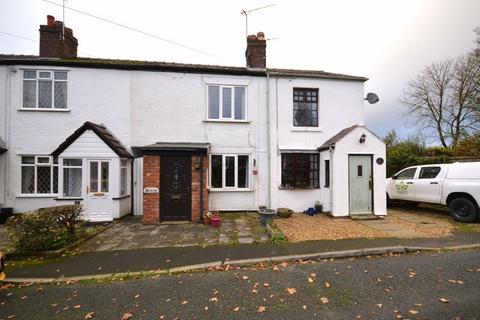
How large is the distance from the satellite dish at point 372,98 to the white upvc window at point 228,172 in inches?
259

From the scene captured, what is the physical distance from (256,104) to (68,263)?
28.9 feet

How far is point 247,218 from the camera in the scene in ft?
31.6

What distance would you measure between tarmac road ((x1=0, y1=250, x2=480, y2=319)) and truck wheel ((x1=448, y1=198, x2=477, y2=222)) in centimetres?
497

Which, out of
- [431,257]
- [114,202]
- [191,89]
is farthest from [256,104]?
[431,257]

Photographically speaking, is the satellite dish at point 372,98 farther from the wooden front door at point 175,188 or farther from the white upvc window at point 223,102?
the wooden front door at point 175,188

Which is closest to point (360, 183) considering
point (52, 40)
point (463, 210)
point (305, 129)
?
point (305, 129)

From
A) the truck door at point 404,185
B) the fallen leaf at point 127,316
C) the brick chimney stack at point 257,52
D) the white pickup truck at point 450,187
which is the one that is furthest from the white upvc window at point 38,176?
the white pickup truck at point 450,187

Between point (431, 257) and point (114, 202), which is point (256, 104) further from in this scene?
point (431, 257)

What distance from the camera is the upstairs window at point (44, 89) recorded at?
1008 centimetres

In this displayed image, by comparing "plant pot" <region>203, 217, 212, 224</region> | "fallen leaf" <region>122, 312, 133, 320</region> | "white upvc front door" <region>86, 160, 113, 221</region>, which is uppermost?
"white upvc front door" <region>86, 160, 113, 221</region>

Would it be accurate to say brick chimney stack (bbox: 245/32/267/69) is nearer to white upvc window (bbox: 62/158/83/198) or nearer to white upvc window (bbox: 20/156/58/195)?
white upvc window (bbox: 62/158/83/198)

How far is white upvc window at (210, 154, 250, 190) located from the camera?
10758 mm

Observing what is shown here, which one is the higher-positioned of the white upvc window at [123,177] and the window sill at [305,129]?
the window sill at [305,129]

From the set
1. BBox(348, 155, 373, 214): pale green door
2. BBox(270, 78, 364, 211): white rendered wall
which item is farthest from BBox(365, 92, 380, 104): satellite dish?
BBox(348, 155, 373, 214): pale green door
